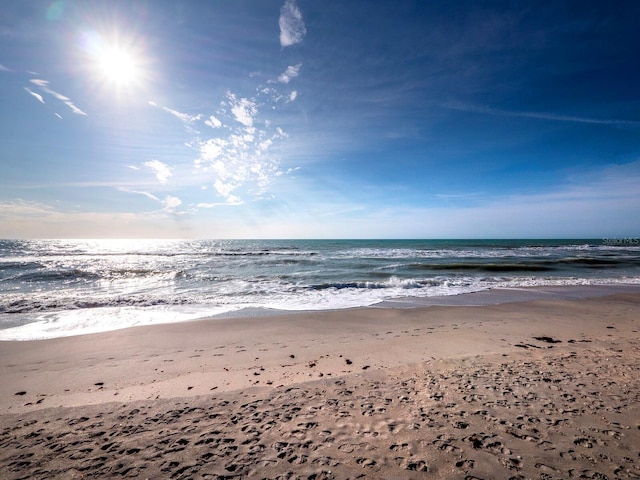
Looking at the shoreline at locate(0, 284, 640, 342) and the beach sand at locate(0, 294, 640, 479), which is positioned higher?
the beach sand at locate(0, 294, 640, 479)

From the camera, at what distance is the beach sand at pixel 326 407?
9.19 feet

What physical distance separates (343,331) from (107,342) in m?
6.29

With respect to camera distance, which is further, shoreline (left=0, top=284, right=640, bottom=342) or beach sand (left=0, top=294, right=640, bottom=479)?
shoreline (left=0, top=284, right=640, bottom=342)

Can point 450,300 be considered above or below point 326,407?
below

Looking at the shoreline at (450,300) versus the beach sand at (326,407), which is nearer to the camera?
the beach sand at (326,407)

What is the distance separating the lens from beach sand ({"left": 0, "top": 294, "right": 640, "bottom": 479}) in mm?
2801

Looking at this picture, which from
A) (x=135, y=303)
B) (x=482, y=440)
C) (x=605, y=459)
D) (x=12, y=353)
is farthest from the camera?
A: (x=135, y=303)

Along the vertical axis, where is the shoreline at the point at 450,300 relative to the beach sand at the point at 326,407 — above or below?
below

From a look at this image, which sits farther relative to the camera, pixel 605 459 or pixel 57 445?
pixel 57 445

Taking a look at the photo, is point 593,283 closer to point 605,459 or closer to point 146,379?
point 605,459

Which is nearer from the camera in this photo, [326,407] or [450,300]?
[326,407]

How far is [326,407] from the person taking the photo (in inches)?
148

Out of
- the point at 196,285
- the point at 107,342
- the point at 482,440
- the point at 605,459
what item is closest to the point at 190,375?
the point at 107,342

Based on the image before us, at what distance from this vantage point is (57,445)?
10.4 ft
